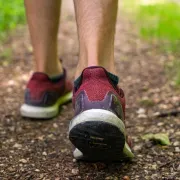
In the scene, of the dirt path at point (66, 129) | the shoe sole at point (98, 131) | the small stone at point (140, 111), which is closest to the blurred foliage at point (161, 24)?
the dirt path at point (66, 129)

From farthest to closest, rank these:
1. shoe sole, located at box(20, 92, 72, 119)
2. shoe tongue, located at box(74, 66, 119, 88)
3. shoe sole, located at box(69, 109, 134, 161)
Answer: shoe sole, located at box(20, 92, 72, 119)
shoe tongue, located at box(74, 66, 119, 88)
shoe sole, located at box(69, 109, 134, 161)

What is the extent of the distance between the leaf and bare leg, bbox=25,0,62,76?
54 cm

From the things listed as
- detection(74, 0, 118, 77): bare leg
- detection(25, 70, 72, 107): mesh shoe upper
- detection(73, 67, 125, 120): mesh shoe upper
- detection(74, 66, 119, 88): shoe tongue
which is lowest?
detection(25, 70, 72, 107): mesh shoe upper

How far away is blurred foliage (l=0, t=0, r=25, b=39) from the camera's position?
142 inches

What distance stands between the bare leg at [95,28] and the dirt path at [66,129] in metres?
0.35

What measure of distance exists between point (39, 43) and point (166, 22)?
7.52 ft

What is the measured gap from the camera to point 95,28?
49.5 inches

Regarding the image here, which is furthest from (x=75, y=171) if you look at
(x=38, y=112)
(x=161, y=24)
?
(x=161, y=24)

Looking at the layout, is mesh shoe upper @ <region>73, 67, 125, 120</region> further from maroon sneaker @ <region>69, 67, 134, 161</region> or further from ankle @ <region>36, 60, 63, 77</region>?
ankle @ <region>36, 60, 63, 77</region>

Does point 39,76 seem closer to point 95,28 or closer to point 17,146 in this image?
point 17,146

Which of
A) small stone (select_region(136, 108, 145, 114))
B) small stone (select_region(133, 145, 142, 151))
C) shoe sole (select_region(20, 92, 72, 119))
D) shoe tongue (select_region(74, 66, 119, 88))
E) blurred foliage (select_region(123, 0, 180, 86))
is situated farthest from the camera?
blurred foliage (select_region(123, 0, 180, 86))

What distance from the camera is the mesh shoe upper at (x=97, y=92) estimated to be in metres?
1.16

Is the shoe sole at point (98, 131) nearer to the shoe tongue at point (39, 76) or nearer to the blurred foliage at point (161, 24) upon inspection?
the shoe tongue at point (39, 76)

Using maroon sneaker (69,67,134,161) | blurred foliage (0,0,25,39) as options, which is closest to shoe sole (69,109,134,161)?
maroon sneaker (69,67,134,161)
